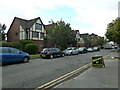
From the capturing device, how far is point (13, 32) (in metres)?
29.9

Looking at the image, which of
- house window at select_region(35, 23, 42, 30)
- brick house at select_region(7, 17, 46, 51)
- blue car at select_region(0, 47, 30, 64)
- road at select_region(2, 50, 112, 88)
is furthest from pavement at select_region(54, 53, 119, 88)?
house window at select_region(35, 23, 42, 30)

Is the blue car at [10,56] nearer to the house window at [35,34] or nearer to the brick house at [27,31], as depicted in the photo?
the brick house at [27,31]

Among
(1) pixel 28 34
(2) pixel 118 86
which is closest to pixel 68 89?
(2) pixel 118 86

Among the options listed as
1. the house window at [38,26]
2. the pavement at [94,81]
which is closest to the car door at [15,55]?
the pavement at [94,81]

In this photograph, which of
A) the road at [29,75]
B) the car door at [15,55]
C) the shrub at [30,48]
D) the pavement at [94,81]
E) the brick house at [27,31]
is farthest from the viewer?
the brick house at [27,31]

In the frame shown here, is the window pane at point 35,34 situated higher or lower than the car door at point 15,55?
higher

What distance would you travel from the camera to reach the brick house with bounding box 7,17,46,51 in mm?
27484

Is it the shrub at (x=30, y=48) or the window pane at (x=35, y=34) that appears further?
the window pane at (x=35, y=34)

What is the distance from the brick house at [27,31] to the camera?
90.2 ft

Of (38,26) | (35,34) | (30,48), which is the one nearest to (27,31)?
(35,34)

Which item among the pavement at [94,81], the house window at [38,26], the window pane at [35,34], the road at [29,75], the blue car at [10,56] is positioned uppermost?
the house window at [38,26]

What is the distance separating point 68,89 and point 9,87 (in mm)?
2422

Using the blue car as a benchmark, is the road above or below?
below

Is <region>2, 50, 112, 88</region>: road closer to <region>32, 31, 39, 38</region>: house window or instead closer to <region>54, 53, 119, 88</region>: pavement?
<region>54, 53, 119, 88</region>: pavement
